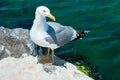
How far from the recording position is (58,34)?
1002cm

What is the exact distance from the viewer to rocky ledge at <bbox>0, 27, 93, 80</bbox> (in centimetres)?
993

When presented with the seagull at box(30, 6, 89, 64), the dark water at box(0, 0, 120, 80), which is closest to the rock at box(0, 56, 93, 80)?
the seagull at box(30, 6, 89, 64)

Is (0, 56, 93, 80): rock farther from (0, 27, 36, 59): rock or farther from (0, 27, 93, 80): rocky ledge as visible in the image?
(0, 27, 36, 59): rock

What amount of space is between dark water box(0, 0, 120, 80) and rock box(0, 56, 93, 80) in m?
1.36

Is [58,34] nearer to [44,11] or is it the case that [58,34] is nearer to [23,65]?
[44,11]

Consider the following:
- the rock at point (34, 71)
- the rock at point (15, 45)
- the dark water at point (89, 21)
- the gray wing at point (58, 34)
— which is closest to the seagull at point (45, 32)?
the gray wing at point (58, 34)

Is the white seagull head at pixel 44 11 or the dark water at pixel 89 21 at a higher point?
the white seagull head at pixel 44 11

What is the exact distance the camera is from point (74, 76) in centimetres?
1009

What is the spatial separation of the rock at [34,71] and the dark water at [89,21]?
4.47 ft

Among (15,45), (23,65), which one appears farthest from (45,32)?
(15,45)

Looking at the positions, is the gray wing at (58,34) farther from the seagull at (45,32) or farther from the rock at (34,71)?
the rock at (34,71)

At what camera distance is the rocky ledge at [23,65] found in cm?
993

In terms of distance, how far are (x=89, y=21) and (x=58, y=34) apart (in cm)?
441

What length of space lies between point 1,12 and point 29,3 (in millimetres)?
1245
